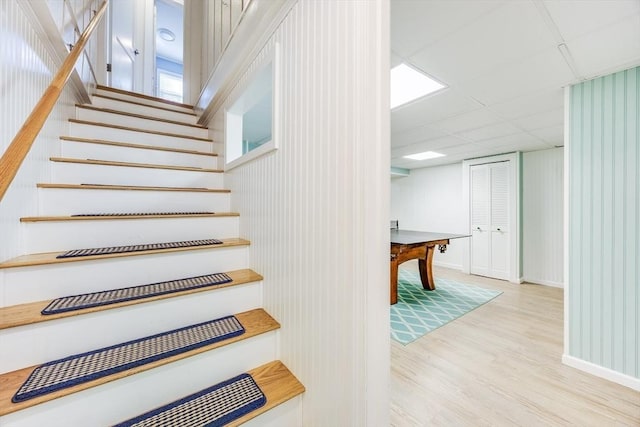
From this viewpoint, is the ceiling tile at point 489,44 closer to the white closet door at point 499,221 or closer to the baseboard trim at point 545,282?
the white closet door at point 499,221

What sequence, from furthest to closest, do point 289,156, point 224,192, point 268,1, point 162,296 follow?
1. point 224,192
2. point 268,1
3. point 289,156
4. point 162,296

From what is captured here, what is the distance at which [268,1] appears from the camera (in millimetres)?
1438

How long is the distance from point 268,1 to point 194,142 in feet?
5.49

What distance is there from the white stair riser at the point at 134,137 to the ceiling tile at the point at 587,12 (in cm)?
288

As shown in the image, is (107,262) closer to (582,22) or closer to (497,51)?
(497,51)

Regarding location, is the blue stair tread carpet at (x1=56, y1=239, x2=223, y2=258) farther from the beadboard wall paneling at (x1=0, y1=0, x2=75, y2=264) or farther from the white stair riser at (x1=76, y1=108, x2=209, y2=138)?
the white stair riser at (x1=76, y1=108, x2=209, y2=138)

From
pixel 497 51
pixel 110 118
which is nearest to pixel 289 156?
pixel 497 51

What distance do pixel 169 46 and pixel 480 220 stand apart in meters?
8.14

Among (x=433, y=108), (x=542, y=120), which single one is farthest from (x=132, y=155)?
(x=542, y=120)

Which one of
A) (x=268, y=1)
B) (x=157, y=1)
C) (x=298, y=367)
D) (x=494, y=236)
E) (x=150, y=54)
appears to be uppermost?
(x=157, y=1)

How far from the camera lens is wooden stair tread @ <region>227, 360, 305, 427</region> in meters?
1.02

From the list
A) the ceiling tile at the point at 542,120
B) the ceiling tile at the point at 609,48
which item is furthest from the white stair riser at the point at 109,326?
the ceiling tile at the point at 542,120

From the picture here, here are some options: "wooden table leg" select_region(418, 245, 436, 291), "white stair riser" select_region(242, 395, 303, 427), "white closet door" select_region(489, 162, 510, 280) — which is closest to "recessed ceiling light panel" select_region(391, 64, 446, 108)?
"white stair riser" select_region(242, 395, 303, 427)

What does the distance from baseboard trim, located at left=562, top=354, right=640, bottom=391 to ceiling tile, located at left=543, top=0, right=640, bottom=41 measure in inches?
94.8
